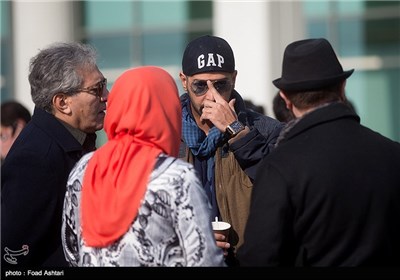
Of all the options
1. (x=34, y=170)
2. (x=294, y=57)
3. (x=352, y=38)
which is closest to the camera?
(x=294, y=57)

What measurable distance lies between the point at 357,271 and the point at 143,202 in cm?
81

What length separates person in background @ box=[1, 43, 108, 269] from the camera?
4105 mm

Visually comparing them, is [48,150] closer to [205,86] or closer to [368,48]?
[205,86]

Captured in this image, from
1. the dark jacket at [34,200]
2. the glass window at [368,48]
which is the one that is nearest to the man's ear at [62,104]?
the dark jacket at [34,200]

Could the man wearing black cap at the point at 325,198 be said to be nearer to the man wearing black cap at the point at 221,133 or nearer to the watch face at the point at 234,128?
the man wearing black cap at the point at 221,133

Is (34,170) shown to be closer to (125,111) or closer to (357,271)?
(125,111)

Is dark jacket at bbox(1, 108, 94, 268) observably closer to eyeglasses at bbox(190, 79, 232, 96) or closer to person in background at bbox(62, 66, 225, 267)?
person in background at bbox(62, 66, 225, 267)

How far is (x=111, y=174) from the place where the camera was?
3.50 metres

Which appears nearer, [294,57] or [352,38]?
[294,57]

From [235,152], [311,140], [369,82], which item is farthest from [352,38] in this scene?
[311,140]

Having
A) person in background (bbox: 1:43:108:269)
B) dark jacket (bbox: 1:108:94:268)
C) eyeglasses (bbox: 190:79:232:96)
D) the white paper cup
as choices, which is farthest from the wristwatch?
dark jacket (bbox: 1:108:94:268)

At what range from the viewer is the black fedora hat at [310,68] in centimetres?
356

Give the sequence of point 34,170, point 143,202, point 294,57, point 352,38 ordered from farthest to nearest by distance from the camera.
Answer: point 352,38, point 34,170, point 294,57, point 143,202

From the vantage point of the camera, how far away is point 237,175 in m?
4.41
